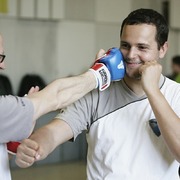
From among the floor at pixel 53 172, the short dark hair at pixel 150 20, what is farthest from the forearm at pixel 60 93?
the floor at pixel 53 172

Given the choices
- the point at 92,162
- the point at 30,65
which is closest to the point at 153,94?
the point at 92,162

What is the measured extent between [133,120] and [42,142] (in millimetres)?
461

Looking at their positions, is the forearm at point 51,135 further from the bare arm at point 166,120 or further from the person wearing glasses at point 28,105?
the bare arm at point 166,120

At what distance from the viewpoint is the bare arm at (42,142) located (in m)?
1.59

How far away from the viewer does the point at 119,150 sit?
186 cm

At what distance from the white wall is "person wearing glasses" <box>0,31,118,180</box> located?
467 centimetres

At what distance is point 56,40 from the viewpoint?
6.55m

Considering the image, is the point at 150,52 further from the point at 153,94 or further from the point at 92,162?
the point at 92,162

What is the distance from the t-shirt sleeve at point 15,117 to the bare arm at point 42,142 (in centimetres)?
16

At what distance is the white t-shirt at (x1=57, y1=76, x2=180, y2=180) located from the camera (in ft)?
6.06

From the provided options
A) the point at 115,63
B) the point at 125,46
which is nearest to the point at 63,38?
the point at 125,46

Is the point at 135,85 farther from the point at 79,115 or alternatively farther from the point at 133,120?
the point at 79,115

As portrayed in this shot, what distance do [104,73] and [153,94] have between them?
25 cm

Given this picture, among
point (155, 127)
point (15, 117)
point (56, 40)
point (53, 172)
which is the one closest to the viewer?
point (15, 117)
